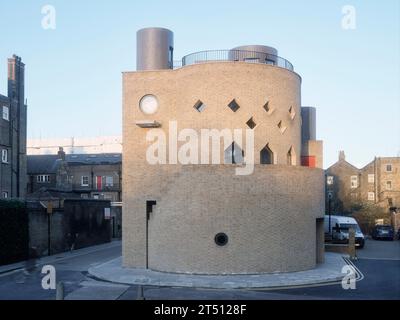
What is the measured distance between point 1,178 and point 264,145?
2290 centimetres

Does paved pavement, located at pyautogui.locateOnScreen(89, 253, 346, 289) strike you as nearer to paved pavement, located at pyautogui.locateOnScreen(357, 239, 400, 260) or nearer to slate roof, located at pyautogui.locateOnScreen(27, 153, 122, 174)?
paved pavement, located at pyautogui.locateOnScreen(357, 239, 400, 260)

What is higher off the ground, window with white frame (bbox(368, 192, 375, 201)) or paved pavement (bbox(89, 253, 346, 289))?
window with white frame (bbox(368, 192, 375, 201))

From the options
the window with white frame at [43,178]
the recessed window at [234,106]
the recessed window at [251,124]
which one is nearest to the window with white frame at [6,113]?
the window with white frame at [43,178]

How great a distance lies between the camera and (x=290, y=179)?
77.3 feet

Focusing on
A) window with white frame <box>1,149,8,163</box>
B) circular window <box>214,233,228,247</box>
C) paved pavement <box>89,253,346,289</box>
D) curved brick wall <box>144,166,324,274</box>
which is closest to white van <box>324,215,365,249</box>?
paved pavement <box>89,253,346,289</box>

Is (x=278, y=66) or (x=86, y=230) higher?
(x=278, y=66)

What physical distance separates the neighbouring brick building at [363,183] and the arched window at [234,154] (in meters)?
36.8

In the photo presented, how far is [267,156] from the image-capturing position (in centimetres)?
2514

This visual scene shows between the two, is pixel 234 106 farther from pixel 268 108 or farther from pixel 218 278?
pixel 218 278

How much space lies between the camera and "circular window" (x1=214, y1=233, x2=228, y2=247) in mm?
22516

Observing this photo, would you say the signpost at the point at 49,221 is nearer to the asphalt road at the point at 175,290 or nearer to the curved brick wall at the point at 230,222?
the asphalt road at the point at 175,290

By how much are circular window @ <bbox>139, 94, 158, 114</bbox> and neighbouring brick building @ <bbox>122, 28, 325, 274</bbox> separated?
0.16 ft
